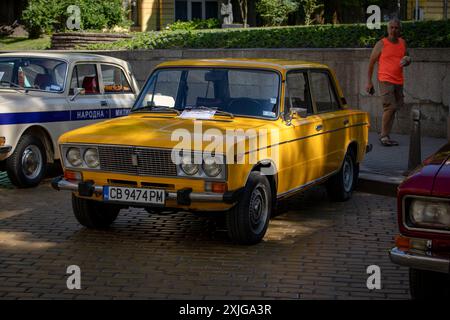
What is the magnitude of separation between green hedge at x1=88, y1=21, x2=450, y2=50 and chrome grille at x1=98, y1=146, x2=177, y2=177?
9.77 m

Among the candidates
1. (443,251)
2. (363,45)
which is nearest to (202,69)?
(443,251)

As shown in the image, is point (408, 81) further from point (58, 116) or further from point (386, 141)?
point (58, 116)

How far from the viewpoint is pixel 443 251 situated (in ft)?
18.0

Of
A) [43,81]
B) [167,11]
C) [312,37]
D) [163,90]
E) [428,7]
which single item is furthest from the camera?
[167,11]

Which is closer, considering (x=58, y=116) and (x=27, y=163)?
(x=27, y=163)

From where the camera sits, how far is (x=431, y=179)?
5.53 metres

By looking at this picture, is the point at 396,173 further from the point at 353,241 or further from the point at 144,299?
the point at 144,299

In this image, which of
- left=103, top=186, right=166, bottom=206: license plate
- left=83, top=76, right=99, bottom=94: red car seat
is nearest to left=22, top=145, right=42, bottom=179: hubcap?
left=83, top=76, right=99, bottom=94: red car seat

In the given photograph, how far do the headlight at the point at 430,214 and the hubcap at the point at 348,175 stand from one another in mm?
4872

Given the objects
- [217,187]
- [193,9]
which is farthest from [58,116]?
[193,9]

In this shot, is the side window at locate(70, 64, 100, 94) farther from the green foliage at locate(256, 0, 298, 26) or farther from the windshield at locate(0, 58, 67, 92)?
the green foliage at locate(256, 0, 298, 26)

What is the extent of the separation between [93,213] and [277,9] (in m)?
32.8

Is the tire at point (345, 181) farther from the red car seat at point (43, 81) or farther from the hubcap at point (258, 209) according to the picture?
the red car seat at point (43, 81)

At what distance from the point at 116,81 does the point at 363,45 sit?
261 inches
